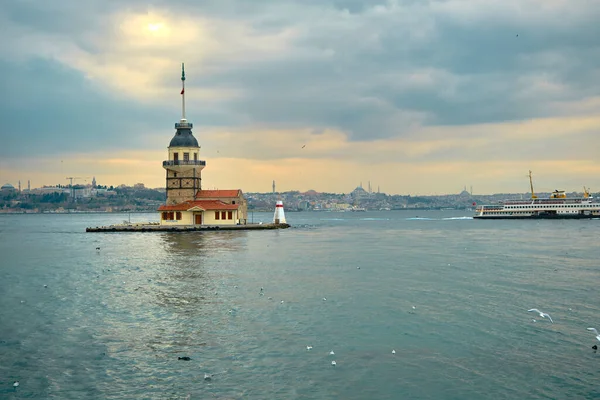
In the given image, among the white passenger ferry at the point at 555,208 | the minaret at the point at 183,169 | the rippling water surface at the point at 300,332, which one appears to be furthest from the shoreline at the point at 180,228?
the white passenger ferry at the point at 555,208

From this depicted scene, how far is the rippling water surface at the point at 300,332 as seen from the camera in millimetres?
14820

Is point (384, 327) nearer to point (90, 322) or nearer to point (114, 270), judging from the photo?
point (90, 322)

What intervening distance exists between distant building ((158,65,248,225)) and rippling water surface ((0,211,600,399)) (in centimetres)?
4320

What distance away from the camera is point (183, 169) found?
8531 centimetres

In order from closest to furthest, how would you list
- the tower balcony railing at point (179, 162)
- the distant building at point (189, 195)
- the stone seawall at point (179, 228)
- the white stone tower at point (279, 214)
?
1. the stone seawall at point (179, 228)
2. the distant building at point (189, 195)
3. the tower balcony railing at point (179, 162)
4. the white stone tower at point (279, 214)

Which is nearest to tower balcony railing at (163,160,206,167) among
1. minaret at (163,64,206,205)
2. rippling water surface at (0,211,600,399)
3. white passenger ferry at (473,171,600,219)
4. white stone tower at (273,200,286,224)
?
minaret at (163,64,206,205)

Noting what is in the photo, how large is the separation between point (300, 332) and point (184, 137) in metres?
70.7

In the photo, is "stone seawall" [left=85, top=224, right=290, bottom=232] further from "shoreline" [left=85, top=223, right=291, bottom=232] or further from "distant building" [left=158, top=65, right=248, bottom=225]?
"distant building" [left=158, top=65, right=248, bottom=225]

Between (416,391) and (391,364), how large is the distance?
210cm

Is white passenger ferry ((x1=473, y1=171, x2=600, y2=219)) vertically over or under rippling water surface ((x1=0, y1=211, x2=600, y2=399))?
over

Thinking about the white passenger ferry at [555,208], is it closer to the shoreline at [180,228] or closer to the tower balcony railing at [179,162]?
the shoreline at [180,228]

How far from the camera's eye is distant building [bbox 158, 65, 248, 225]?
82.7 meters

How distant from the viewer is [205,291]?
2872 centimetres

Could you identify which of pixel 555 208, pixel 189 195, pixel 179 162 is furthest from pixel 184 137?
pixel 555 208
